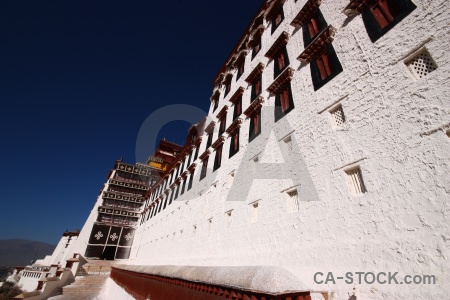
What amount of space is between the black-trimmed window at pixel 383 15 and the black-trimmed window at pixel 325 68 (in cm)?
113

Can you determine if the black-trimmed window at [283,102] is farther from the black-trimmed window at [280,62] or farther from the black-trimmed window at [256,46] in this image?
the black-trimmed window at [256,46]

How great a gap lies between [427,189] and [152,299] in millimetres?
A: 9683

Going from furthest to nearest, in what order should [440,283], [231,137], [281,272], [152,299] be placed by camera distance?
[231,137] < [152,299] < [281,272] < [440,283]

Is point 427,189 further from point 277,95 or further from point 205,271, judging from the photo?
point 277,95

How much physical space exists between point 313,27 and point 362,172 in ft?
23.5

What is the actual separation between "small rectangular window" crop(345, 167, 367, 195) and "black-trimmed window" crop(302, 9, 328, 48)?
6.16m

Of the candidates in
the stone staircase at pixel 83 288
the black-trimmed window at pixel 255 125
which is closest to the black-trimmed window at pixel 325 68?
the black-trimmed window at pixel 255 125

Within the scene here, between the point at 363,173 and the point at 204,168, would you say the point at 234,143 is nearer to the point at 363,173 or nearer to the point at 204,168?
the point at 204,168

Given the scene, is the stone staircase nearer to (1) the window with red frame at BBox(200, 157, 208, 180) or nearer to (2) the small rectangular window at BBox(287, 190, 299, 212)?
(1) the window with red frame at BBox(200, 157, 208, 180)

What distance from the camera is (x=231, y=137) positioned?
13.2 m

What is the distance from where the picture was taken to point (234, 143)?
12.5 m

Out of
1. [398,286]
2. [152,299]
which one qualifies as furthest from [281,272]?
[152,299]

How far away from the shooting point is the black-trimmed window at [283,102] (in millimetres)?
8758

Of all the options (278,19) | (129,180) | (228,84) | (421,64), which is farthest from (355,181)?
(129,180)
